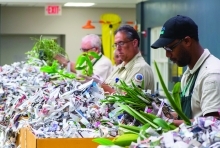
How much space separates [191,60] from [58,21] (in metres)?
12.6

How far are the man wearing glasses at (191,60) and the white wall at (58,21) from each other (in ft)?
40.5

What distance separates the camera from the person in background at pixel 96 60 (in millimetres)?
5781

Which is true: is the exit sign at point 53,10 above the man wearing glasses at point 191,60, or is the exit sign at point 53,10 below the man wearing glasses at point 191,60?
above

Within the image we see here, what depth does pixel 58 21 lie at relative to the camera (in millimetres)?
15555

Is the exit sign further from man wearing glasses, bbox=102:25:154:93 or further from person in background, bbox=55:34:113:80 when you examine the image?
man wearing glasses, bbox=102:25:154:93

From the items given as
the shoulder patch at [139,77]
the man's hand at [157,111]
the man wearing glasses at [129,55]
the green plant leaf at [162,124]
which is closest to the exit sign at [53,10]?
the man wearing glasses at [129,55]

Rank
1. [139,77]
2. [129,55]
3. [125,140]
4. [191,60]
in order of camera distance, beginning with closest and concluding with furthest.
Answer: [125,140] → [191,60] → [139,77] → [129,55]

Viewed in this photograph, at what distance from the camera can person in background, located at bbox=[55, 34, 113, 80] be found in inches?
228

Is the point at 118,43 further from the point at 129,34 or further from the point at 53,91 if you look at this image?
the point at 53,91

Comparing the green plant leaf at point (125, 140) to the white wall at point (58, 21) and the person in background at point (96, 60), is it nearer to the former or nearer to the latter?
the person in background at point (96, 60)

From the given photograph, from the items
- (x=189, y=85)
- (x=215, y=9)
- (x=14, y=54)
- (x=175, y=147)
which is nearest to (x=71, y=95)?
(x=189, y=85)

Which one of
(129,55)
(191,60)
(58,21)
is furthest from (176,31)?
(58,21)

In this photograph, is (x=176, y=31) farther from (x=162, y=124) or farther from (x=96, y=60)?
(x=96, y=60)

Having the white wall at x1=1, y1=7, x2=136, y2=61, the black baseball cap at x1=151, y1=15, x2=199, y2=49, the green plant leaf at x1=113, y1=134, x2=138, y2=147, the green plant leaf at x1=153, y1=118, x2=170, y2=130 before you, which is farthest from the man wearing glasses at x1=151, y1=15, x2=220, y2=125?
the white wall at x1=1, y1=7, x2=136, y2=61
